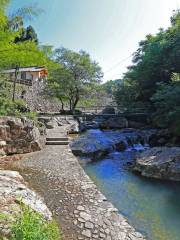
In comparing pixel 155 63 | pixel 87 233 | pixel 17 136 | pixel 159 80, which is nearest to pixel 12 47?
pixel 17 136

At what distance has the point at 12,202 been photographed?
473 cm

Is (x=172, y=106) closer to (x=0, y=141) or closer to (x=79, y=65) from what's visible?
(x=0, y=141)

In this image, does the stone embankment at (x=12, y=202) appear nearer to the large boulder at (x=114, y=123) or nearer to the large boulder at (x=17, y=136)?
the large boulder at (x=17, y=136)

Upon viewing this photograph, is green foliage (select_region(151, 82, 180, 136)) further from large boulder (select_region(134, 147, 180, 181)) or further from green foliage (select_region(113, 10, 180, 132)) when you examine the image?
large boulder (select_region(134, 147, 180, 181))

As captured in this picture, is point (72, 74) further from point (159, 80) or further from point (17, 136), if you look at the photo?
point (17, 136)

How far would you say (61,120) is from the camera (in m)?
21.0

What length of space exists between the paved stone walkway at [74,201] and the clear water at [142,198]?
86cm

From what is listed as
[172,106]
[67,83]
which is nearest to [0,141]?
[172,106]

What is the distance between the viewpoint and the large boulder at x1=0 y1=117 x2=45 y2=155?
953 cm

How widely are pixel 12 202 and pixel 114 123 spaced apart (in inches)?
732

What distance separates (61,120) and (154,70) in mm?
8239

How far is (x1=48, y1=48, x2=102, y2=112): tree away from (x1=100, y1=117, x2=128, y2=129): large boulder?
5.74 meters

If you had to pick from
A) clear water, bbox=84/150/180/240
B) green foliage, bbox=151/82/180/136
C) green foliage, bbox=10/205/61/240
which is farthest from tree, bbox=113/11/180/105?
green foliage, bbox=10/205/61/240

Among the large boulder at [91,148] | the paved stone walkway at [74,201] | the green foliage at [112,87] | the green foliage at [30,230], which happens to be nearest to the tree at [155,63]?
the green foliage at [112,87]
